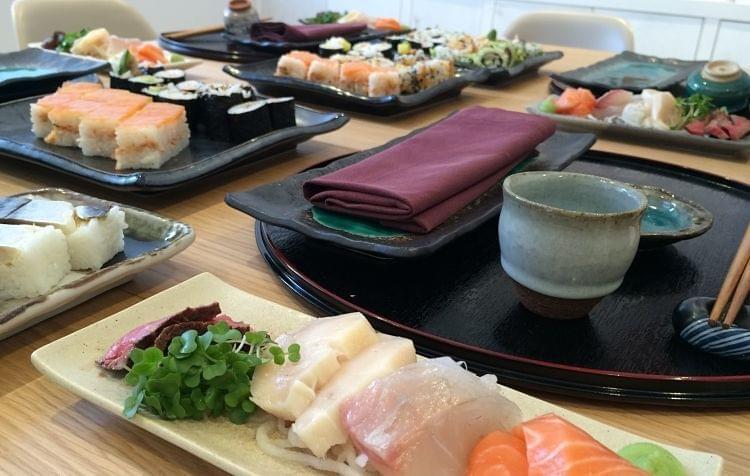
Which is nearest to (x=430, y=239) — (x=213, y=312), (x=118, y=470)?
(x=213, y=312)

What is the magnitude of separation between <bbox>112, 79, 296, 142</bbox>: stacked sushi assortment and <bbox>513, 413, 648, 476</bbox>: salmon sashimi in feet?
3.17

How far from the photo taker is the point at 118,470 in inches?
23.9

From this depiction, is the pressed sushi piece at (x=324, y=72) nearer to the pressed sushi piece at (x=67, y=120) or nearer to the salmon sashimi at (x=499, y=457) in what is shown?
the pressed sushi piece at (x=67, y=120)

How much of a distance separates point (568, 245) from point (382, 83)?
1111mm

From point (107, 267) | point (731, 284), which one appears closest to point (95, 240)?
point (107, 267)

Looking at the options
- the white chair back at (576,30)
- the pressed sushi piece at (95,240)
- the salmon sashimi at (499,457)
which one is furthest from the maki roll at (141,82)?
the white chair back at (576,30)

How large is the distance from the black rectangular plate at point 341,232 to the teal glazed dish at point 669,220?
0.65 feet

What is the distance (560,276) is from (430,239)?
0.60 ft

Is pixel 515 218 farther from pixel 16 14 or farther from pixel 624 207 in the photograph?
pixel 16 14

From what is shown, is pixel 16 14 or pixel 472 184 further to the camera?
pixel 16 14

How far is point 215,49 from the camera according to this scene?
2395 mm

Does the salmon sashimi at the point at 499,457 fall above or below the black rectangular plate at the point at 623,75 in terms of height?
above

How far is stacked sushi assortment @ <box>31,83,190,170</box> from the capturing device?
1.21 m

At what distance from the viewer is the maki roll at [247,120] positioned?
4.44ft
